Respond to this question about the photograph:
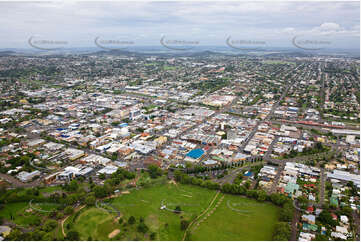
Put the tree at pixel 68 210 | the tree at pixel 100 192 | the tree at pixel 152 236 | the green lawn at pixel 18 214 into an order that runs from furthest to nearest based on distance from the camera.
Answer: the tree at pixel 100 192 → the tree at pixel 68 210 → the green lawn at pixel 18 214 → the tree at pixel 152 236

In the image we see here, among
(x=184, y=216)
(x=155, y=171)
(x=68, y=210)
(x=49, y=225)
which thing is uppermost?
(x=155, y=171)

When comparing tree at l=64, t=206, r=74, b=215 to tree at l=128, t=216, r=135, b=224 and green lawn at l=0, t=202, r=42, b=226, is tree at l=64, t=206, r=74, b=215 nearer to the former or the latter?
green lawn at l=0, t=202, r=42, b=226

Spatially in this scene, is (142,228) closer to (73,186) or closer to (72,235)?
(72,235)

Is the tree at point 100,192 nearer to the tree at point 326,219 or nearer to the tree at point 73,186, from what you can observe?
the tree at point 73,186

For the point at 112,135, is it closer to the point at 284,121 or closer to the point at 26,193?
the point at 26,193

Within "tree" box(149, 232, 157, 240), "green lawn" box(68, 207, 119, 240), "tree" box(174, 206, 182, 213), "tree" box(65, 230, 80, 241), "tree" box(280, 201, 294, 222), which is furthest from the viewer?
"tree" box(174, 206, 182, 213)

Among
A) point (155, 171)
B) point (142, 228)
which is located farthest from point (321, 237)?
point (155, 171)

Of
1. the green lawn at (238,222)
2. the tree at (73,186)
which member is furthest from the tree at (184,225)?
the tree at (73,186)

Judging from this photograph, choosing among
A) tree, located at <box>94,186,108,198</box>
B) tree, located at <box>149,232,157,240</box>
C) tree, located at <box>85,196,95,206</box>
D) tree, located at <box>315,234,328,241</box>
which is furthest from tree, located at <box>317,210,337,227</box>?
tree, located at <box>85,196,95,206</box>

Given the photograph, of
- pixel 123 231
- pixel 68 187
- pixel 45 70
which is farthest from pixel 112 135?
pixel 45 70
